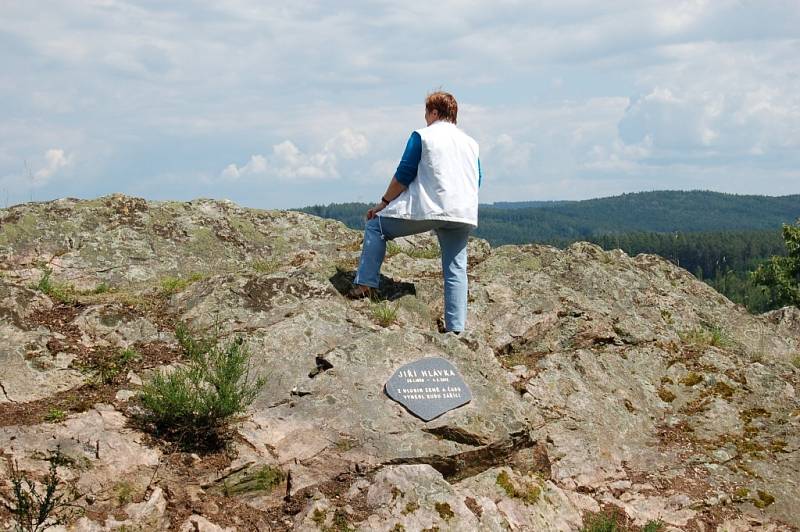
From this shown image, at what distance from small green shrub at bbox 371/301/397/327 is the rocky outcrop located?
0.09 m

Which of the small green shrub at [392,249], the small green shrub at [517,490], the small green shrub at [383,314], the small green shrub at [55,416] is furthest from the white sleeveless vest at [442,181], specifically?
the small green shrub at [55,416]

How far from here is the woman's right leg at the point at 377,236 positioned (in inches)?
372

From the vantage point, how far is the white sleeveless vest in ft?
29.7

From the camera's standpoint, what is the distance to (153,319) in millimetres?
9109

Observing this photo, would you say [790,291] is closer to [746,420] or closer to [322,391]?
[746,420]

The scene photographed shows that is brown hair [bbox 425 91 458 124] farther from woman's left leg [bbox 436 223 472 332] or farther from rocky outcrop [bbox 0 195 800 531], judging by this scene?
rocky outcrop [bbox 0 195 800 531]

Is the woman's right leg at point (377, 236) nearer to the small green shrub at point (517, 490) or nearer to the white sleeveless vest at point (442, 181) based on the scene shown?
the white sleeveless vest at point (442, 181)

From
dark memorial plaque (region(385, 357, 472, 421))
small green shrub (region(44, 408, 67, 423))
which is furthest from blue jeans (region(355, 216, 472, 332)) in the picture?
small green shrub (region(44, 408, 67, 423))

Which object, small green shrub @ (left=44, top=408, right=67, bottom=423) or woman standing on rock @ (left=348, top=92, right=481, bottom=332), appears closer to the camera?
small green shrub @ (left=44, top=408, right=67, bottom=423)

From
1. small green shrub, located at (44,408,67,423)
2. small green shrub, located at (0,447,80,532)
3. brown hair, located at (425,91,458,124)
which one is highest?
brown hair, located at (425,91,458,124)

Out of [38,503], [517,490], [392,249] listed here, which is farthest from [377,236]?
[38,503]

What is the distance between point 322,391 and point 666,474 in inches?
163

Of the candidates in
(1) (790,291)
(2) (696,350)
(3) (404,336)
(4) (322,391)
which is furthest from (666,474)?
(1) (790,291)

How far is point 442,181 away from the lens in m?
9.06
